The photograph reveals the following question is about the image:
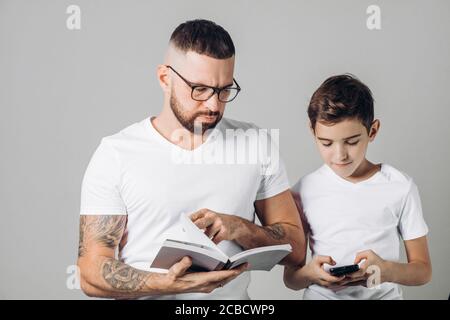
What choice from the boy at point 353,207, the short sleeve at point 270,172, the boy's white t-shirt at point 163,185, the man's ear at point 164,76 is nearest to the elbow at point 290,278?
the boy at point 353,207

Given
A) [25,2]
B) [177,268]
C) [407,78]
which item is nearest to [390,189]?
[407,78]

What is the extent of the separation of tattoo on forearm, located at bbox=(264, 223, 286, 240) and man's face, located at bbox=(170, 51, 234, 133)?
17.2 inches

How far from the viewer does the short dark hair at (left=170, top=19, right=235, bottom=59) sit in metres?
2.13

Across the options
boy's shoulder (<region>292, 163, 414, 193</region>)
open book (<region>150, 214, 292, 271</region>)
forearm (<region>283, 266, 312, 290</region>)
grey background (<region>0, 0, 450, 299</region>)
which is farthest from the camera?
grey background (<region>0, 0, 450, 299</region>)

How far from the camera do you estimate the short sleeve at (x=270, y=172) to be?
2.23 metres

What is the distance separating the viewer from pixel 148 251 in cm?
216

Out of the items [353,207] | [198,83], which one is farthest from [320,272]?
[198,83]

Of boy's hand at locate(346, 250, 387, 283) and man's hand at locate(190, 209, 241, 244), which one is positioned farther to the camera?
boy's hand at locate(346, 250, 387, 283)

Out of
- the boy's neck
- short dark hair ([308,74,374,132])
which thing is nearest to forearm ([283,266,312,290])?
the boy's neck

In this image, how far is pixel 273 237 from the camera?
2178 mm

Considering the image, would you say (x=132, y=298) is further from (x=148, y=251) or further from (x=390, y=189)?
(x=390, y=189)

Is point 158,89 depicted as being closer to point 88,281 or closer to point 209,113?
A: point 209,113

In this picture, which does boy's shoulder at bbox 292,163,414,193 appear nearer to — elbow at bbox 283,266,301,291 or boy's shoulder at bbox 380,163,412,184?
boy's shoulder at bbox 380,163,412,184

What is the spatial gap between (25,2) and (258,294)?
1571 millimetres
